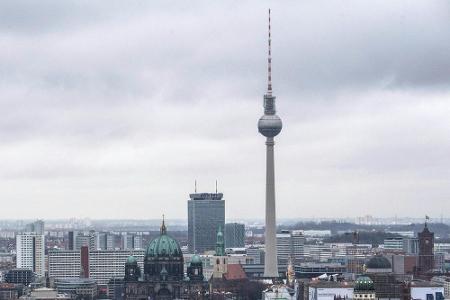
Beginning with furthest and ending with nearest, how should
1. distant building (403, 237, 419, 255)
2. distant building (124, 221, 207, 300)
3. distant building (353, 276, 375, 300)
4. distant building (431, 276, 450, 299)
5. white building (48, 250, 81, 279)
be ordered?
distant building (403, 237, 419, 255)
white building (48, 250, 81, 279)
distant building (124, 221, 207, 300)
distant building (431, 276, 450, 299)
distant building (353, 276, 375, 300)

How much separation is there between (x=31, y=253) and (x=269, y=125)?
43.0 meters

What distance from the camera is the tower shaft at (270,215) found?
5842 inches

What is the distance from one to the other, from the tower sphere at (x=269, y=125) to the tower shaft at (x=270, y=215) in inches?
23.3

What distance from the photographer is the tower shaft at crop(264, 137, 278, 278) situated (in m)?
148

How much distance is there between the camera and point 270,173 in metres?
148

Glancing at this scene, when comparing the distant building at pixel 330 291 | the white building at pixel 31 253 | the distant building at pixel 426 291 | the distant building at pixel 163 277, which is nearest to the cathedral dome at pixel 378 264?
the distant building at pixel 330 291

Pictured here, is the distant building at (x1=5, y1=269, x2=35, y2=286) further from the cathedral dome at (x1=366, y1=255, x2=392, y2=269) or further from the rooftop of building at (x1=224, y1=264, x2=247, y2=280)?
the cathedral dome at (x1=366, y1=255, x2=392, y2=269)

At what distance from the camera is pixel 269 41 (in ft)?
482

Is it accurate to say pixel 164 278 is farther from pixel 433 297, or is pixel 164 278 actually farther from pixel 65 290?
pixel 433 297

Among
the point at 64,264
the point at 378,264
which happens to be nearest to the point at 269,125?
the point at 378,264

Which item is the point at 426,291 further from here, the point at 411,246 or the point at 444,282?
the point at 411,246

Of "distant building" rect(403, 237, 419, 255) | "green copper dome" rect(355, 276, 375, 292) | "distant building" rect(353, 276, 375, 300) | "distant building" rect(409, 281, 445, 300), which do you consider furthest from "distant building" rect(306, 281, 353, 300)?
"distant building" rect(403, 237, 419, 255)

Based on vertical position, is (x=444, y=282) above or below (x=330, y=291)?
above

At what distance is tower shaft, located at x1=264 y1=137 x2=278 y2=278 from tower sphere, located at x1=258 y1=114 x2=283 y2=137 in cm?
59
